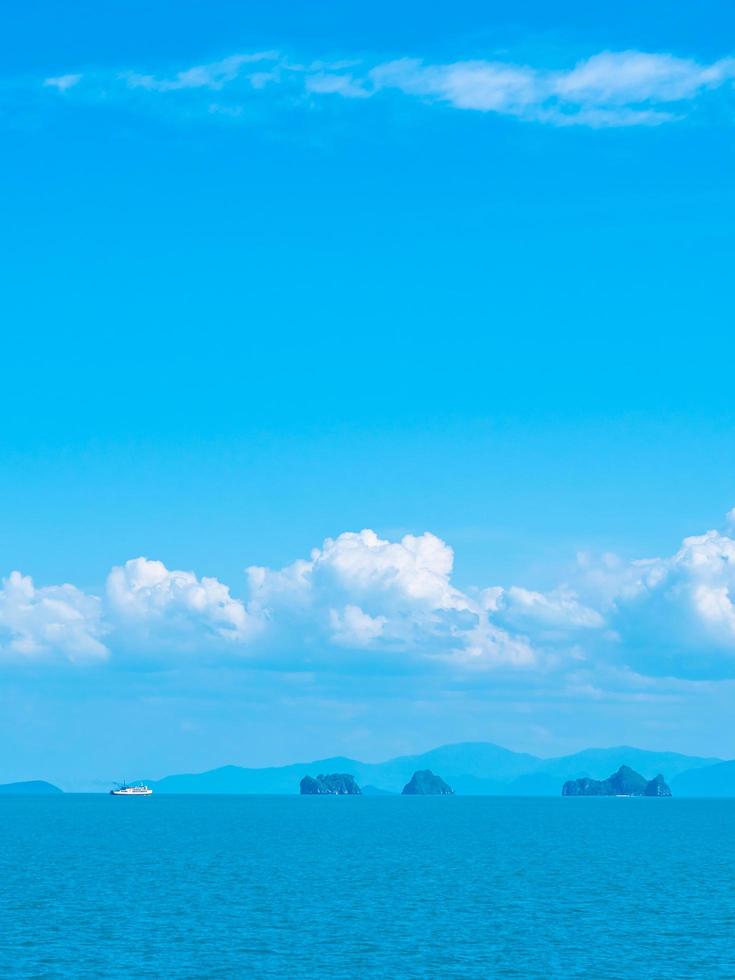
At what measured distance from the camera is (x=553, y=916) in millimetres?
118812

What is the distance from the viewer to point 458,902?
130 meters

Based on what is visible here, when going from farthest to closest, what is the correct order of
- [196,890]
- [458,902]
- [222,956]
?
[196,890], [458,902], [222,956]

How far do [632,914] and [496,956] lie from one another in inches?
1214

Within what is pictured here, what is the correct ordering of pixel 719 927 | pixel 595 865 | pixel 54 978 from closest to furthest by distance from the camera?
pixel 54 978 → pixel 719 927 → pixel 595 865

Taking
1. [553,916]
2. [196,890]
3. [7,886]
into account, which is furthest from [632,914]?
[7,886]

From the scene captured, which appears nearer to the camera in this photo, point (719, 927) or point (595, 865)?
point (719, 927)

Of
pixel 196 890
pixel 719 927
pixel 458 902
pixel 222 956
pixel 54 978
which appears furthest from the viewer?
pixel 196 890

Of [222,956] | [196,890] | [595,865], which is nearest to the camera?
[222,956]

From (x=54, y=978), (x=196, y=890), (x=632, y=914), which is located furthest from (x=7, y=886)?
(x=632, y=914)

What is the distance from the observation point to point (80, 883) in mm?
147500

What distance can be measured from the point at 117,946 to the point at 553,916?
43.9 metres

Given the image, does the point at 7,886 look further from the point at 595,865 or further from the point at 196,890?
the point at 595,865

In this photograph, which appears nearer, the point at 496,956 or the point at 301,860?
the point at 496,956

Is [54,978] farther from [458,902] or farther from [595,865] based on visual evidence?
[595,865]
